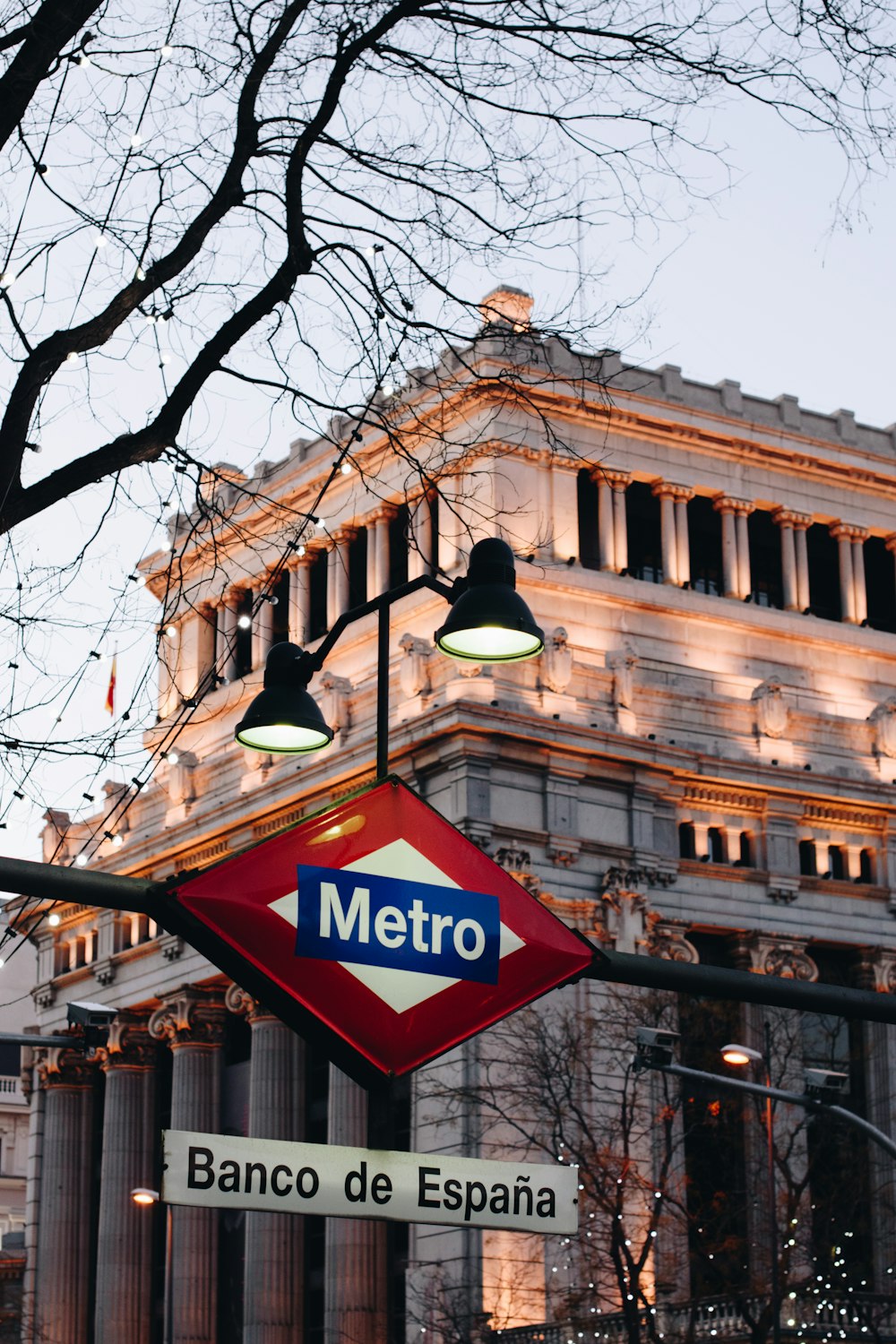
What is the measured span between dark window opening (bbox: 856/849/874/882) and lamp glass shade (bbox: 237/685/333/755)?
5250cm

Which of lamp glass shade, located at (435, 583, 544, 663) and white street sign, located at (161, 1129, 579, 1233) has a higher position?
lamp glass shade, located at (435, 583, 544, 663)

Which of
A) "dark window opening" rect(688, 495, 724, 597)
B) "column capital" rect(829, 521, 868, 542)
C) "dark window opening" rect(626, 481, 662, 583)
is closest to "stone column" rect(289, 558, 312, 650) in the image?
"dark window opening" rect(626, 481, 662, 583)

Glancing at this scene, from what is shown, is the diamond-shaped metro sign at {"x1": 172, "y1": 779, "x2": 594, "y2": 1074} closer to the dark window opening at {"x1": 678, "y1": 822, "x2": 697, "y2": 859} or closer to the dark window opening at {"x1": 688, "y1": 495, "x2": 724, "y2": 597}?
the dark window opening at {"x1": 678, "y1": 822, "x2": 697, "y2": 859}

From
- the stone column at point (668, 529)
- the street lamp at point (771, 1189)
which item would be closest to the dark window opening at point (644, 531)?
the stone column at point (668, 529)

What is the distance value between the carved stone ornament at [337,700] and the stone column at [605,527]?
858 centimetres

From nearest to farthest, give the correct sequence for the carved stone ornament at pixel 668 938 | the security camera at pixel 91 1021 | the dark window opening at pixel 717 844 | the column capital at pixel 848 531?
the security camera at pixel 91 1021 < the carved stone ornament at pixel 668 938 < the dark window opening at pixel 717 844 < the column capital at pixel 848 531

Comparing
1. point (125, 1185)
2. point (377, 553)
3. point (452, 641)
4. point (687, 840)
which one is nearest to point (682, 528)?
point (377, 553)

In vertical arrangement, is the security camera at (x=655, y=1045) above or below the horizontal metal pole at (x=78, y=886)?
above

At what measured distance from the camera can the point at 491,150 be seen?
15.2m

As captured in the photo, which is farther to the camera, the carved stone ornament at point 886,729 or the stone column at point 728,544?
the stone column at point 728,544

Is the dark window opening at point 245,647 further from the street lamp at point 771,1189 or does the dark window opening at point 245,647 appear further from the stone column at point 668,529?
the street lamp at point 771,1189

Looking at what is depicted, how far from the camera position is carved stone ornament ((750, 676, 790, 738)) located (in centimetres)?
6391

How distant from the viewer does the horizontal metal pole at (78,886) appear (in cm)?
998

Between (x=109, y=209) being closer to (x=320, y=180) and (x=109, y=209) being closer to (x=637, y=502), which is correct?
(x=320, y=180)
